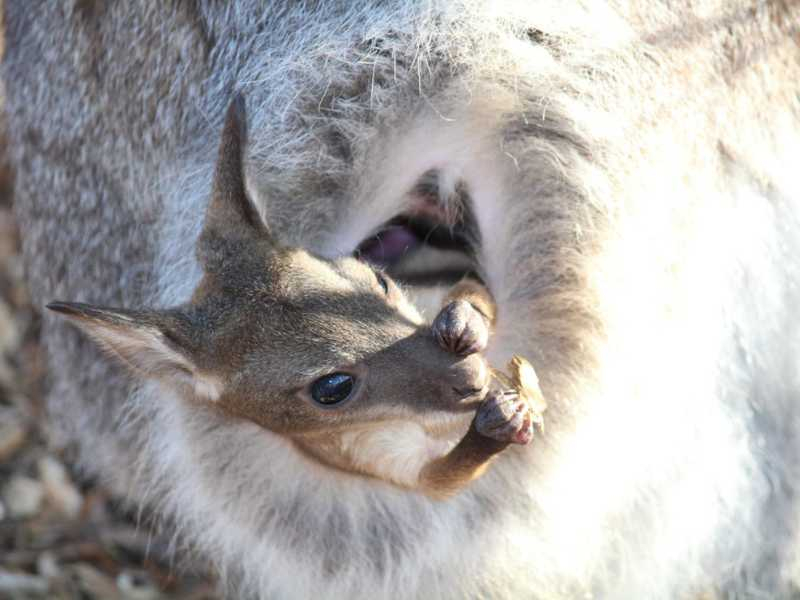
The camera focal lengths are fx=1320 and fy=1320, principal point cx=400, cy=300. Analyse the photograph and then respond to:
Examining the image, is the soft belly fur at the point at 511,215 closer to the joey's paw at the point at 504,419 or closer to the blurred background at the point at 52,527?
the joey's paw at the point at 504,419

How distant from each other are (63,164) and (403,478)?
3.04 feet

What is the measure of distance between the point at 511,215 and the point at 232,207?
41cm

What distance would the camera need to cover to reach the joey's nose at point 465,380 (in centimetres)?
171

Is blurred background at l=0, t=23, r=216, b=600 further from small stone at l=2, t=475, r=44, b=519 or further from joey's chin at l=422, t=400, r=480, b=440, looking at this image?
joey's chin at l=422, t=400, r=480, b=440

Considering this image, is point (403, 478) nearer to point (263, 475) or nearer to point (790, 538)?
point (263, 475)

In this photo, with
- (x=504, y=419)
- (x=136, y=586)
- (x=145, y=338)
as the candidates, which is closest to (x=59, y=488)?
(x=136, y=586)

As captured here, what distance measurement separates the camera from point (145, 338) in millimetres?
1736

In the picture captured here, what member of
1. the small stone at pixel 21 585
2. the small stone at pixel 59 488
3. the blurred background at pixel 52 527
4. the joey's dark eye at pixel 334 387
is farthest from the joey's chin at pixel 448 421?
the small stone at pixel 59 488

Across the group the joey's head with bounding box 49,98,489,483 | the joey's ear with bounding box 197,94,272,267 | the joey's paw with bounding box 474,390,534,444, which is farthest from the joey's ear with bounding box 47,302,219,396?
the joey's paw with bounding box 474,390,534,444

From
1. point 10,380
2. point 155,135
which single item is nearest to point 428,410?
point 155,135

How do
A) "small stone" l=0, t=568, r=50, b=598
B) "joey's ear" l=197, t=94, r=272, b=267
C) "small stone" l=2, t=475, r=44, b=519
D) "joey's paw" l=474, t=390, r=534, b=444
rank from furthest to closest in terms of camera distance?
"small stone" l=2, t=475, r=44, b=519 → "small stone" l=0, t=568, r=50, b=598 → "joey's ear" l=197, t=94, r=272, b=267 → "joey's paw" l=474, t=390, r=534, b=444

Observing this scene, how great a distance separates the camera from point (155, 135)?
6.86 ft

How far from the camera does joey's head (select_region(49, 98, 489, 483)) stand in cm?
173

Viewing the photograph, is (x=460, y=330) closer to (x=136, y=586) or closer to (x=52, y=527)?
(x=136, y=586)
